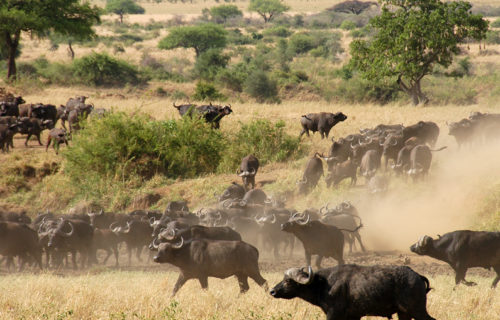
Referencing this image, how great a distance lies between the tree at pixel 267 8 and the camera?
333 ft

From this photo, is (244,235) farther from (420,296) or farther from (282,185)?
(420,296)

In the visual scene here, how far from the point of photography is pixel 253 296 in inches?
378

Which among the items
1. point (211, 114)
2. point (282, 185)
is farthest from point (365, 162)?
point (211, 114)

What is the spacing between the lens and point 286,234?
1571cm

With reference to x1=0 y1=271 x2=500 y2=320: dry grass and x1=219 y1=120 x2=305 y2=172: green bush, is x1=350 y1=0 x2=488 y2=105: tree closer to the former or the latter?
x1=219 y1=120 x2=305 y2=172: green bush

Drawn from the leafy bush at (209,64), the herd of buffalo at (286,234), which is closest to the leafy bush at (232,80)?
the leafy bush at (209,64)

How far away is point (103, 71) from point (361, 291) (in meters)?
42.2

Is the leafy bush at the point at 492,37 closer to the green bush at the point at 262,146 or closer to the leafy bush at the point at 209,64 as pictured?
the leafy bush at the point at 209,64

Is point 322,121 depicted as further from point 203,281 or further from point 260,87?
point 260,87

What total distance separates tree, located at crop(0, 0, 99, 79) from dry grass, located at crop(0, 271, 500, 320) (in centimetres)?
3223

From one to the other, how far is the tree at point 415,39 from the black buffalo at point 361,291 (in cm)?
2781

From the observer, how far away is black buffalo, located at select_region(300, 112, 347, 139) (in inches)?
996

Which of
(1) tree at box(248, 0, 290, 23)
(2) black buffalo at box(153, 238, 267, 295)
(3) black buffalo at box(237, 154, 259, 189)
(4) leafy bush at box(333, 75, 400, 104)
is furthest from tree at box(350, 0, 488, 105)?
(1) tree at box(248, 0, 290, 23)

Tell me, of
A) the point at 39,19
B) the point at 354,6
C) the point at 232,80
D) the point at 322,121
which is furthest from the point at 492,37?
the point at 354,6
